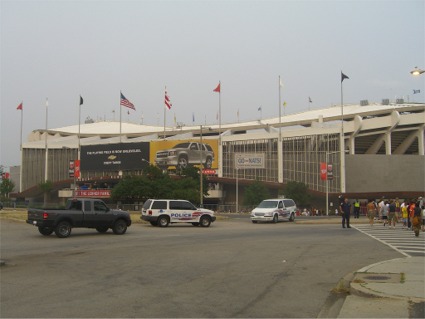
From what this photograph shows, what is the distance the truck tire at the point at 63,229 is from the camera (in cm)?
2230

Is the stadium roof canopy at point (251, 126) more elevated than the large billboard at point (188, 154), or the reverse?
the stadium roof canopy at point (251, 126)

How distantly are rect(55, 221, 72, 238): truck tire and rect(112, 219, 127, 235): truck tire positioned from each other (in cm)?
258

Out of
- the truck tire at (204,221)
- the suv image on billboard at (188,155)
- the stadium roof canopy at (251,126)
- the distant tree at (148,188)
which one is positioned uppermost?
the stadium roof canopy at (251,126)

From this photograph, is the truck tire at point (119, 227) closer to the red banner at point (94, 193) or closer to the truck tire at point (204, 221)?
the truck tire at point (204, 221)

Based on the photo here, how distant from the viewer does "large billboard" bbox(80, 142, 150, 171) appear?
306 feet

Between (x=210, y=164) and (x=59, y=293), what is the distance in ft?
260

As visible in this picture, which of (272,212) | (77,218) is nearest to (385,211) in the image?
(272,212)

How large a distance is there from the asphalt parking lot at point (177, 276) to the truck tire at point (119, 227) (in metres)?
4.08

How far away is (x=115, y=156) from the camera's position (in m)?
95.1

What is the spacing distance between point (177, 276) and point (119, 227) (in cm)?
1355

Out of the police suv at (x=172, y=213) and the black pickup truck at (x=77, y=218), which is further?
the police suv at (x=172, y=213)

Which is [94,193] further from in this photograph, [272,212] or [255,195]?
[272,212]

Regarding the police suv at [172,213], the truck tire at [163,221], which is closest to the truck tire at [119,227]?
the police suv at [172,213]

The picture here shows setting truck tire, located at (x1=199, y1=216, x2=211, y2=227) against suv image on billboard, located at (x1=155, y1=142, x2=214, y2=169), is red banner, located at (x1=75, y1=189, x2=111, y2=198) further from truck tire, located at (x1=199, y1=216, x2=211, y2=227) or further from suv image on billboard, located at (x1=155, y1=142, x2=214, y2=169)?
truck tire, located at (x1=199, y1=216, x2=211, y2=227)
